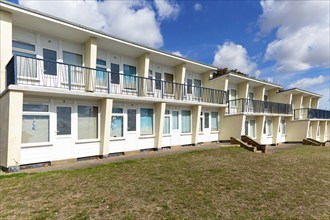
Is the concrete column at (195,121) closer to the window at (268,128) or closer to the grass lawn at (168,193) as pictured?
the grass lawn at (168,193)

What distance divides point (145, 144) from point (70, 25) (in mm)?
8571

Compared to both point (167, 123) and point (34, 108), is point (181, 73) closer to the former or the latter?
point (167, 123)

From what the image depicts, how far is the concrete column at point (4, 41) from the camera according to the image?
884cm

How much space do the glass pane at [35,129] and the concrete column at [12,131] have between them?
0.67 m

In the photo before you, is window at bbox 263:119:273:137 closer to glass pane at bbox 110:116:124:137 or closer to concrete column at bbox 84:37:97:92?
glass pane at bbox 110:116:124:137

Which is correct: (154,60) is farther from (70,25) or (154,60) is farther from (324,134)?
(324,134)

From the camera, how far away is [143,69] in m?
14.6

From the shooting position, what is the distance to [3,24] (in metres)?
8.87

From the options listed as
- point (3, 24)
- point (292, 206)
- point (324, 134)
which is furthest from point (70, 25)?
point (324, 134)

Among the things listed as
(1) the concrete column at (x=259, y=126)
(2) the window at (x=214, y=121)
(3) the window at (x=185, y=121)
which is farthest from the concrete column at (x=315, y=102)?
(3) the window at (x=185, y=121)

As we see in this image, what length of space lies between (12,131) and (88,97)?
380 centimetres

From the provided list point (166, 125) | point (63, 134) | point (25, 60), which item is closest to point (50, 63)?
point (25, 60)

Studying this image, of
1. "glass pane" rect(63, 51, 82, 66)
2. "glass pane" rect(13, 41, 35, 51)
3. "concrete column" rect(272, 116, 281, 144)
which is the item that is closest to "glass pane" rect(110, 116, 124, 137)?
"glass pane" rect(63, 51, 82, 66)

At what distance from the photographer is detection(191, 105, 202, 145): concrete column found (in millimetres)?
17047
